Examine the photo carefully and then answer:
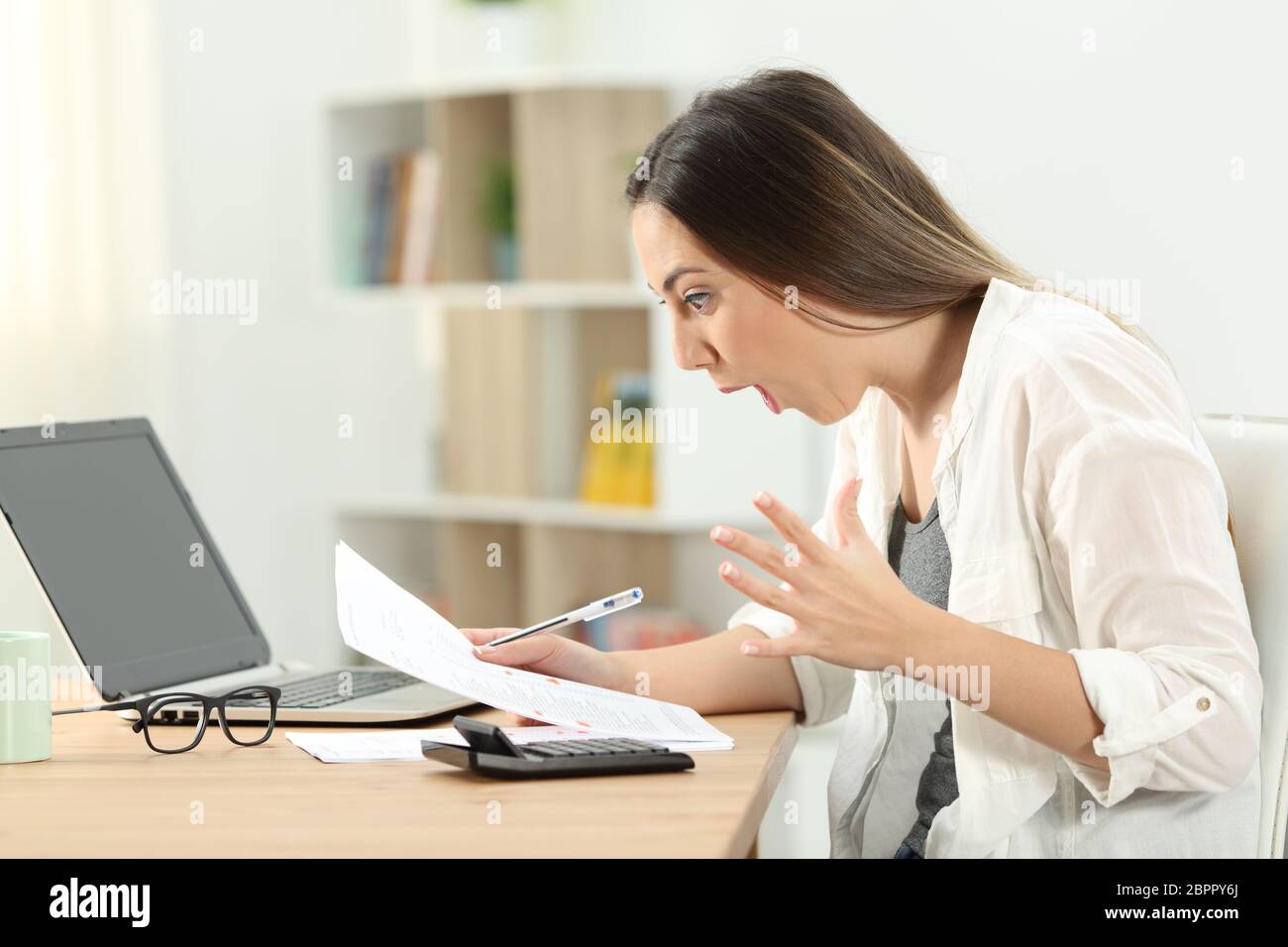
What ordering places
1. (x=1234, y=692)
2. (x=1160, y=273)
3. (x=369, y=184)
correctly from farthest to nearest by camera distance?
(x=369, y=184)
(x=1160, y=273)
(x=1234, y=692)

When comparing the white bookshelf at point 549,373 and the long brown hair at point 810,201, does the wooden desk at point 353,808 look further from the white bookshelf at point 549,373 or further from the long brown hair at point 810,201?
the white bookshelf at point 549,373

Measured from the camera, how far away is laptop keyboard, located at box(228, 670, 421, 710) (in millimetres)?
1277

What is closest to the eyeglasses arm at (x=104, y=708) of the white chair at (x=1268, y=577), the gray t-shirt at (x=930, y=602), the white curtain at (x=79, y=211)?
the gray t-shirt at (x=930, y=602)

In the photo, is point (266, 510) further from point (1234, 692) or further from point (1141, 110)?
point (1234, 692)

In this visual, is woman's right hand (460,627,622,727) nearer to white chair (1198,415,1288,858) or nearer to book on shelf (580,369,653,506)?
white chair (1198,415,1288,858)

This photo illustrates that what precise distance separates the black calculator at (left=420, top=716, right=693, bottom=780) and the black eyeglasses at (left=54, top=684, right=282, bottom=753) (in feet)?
0.68

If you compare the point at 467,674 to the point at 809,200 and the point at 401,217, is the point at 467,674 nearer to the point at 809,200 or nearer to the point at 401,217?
the point at 809,200

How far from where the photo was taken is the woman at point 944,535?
1017mm

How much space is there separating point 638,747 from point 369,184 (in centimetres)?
243

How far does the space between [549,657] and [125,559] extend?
0.42m

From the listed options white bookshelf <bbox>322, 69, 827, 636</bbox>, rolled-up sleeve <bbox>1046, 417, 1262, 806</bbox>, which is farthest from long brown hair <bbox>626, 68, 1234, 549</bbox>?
white bookshelf <bbox>322, 69, 827, 636</bbox>

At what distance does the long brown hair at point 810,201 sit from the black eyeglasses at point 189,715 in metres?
0.54

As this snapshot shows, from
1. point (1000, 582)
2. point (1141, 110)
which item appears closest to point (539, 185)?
point (1141, 110)
